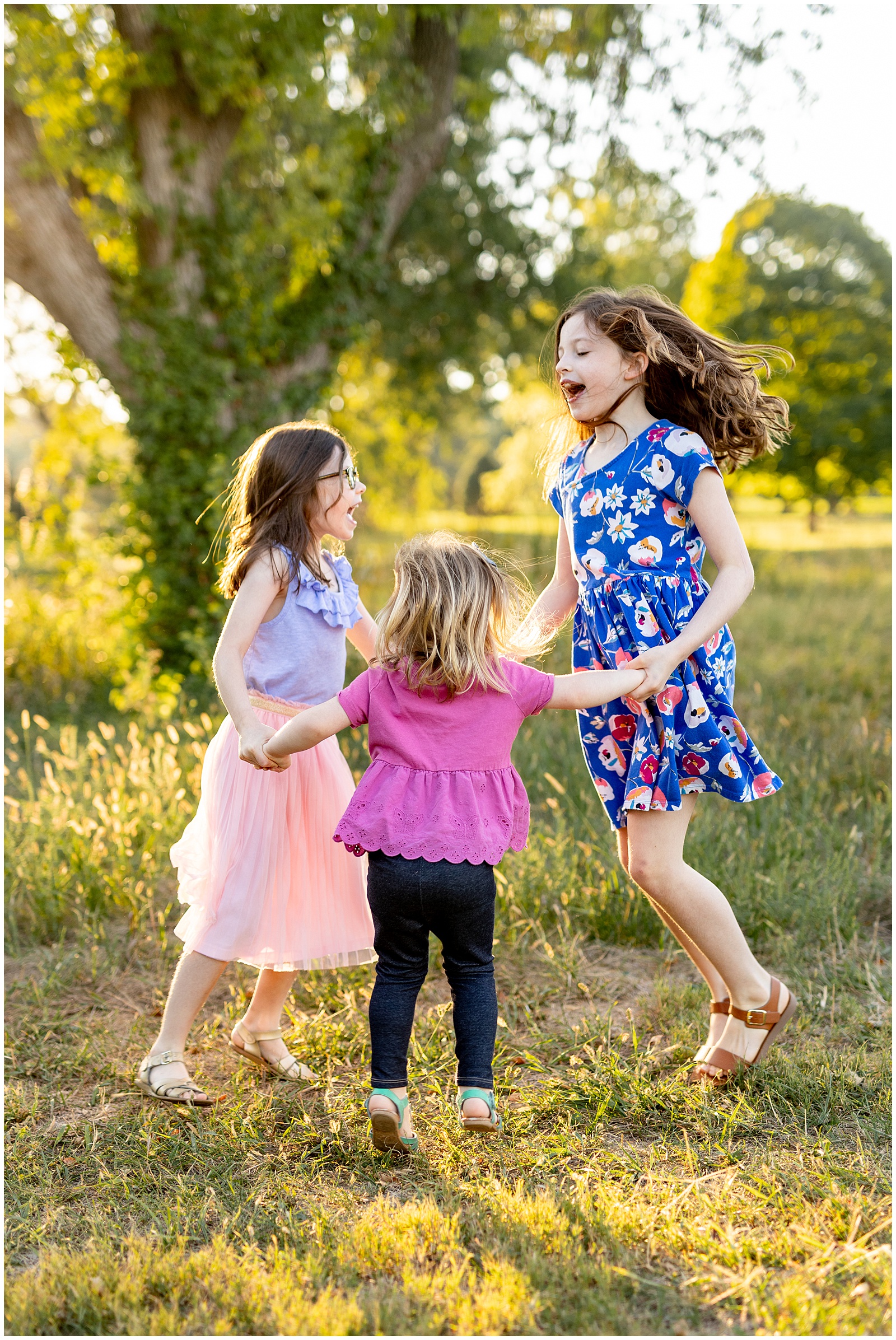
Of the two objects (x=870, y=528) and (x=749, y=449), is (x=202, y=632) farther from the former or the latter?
(x=870, y=528)

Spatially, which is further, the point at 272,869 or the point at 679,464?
the point at 272,869

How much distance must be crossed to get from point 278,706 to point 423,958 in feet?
2.58

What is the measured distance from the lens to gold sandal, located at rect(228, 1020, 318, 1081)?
2.93 meters

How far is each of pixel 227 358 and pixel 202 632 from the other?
2.20 meters

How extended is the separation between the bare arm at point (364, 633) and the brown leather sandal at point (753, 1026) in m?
1.43

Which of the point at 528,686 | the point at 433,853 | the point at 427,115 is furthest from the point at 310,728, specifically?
the point at 427,115

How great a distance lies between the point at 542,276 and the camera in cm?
1268

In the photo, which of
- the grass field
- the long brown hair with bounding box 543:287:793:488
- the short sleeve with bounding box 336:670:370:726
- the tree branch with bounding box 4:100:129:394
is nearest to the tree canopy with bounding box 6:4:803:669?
the tree branch with bounding box 4:100:129:394

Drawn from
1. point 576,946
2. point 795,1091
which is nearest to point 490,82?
point 576,946

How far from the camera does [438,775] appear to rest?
241 centimetres

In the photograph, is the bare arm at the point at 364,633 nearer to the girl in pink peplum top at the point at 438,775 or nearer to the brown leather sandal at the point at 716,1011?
the girl in pink peplum top at the point at 438,775

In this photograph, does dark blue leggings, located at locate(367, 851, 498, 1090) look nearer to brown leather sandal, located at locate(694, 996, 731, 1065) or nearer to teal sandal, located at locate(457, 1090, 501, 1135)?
teal sandal, located at locate(457, 1090, 501, 1135)

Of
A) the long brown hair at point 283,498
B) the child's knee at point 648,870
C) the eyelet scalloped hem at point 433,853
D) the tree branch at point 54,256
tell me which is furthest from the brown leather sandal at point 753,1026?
the tree branch at point 54,256

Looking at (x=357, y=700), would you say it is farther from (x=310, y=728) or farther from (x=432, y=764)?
(x=432, y=764)
